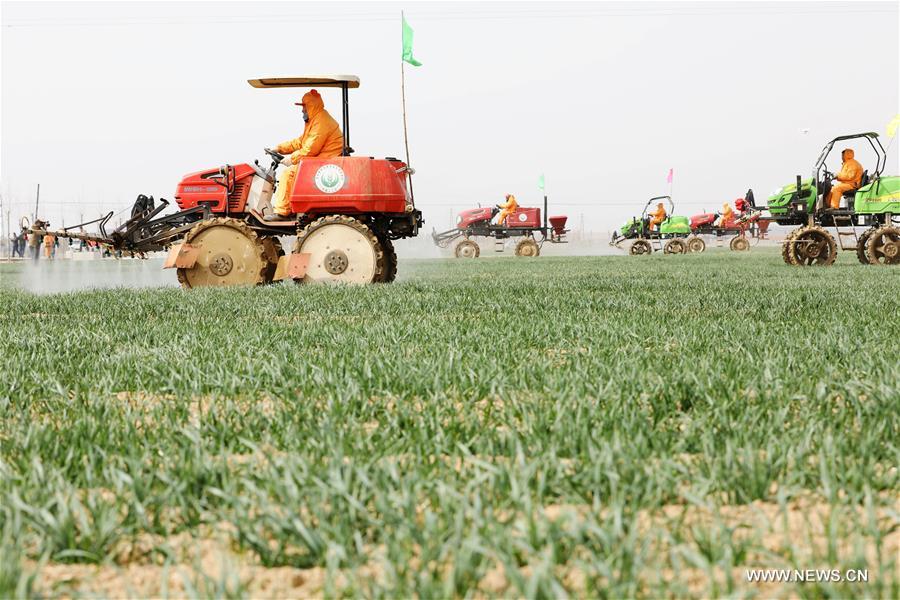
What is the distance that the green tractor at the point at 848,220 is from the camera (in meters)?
17.1

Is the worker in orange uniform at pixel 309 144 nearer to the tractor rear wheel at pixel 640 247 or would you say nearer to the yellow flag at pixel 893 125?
the yellow flag at pixel 893 125

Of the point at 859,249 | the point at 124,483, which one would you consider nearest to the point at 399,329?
the point at 124,483

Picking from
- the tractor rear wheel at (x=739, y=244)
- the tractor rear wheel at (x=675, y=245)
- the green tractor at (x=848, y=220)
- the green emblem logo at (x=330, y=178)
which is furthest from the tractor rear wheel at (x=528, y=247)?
the green emblem logo at (x=330, y=178)

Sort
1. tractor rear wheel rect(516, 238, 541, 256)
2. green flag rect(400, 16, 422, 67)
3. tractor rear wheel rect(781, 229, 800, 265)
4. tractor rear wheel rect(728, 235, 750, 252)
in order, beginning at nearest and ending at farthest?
green flag rect(400, 16, 422, 67), tractor rear wheel rect(781, 229, 800, 265), tractor rear wheel rect(516, 238, 541, 256), tractor rear wheel rect(728, 235, 750, 252)

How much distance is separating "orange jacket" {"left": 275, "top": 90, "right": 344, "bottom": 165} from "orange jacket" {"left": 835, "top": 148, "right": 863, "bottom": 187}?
39.9 feet

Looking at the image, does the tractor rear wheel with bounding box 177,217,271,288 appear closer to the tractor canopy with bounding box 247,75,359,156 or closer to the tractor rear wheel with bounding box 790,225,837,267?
the tractor canopy with bounding box 247,75,359,156

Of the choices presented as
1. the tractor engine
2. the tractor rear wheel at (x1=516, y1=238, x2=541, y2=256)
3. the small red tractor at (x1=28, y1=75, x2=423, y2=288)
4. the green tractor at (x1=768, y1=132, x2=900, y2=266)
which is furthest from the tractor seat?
the tractor rear wheel at (x1=516, y1=238, x2=541, y2=256)

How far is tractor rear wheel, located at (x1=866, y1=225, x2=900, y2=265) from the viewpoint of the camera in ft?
55.7

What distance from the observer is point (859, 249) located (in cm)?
1741

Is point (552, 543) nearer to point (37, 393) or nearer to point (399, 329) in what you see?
point (37, 393)

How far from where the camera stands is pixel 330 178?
10703 mm

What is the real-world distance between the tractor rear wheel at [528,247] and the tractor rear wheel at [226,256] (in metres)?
23.4

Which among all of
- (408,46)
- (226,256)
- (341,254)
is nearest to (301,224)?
(341,254)

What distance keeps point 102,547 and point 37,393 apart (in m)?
1.92
